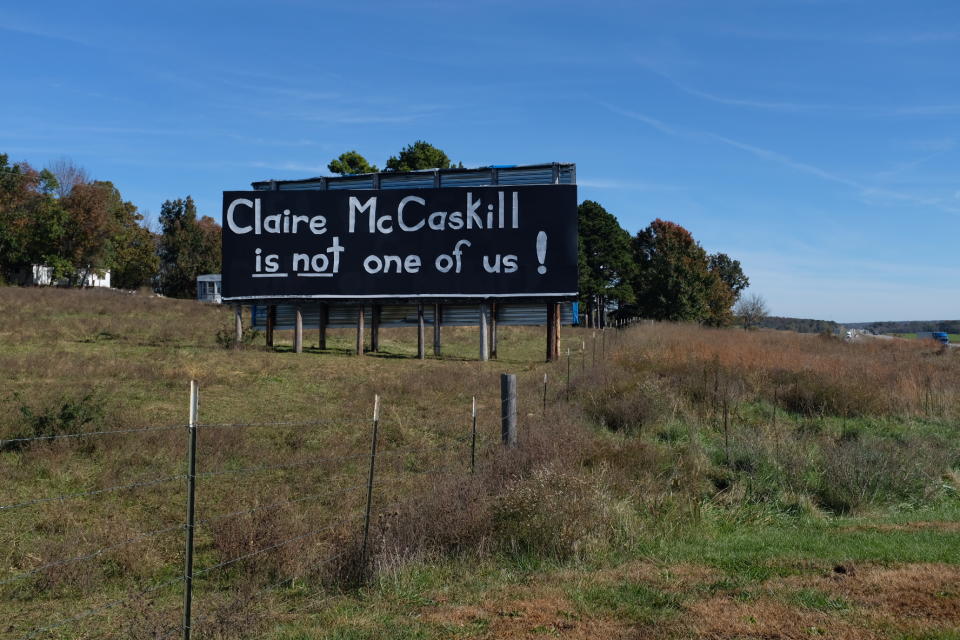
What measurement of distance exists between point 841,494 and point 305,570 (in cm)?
687

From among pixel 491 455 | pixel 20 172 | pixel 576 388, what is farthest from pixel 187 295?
pixel 491 455

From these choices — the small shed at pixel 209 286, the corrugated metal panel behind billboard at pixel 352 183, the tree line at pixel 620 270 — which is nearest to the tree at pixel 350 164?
the tree line at pixel 620 270

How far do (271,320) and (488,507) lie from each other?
Result: 21470 mm

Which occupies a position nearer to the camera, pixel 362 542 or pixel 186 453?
pixel 362 542

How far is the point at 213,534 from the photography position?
8727 mm

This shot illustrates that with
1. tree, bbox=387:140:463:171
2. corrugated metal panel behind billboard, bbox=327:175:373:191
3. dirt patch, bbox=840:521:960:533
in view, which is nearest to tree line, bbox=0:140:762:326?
tree, bbox=387:140:463:171

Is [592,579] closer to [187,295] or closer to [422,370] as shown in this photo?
[422,370]

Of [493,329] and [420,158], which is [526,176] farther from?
[420,158]

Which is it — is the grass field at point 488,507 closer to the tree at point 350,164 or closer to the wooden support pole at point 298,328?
the wooden support pole at point 298,328

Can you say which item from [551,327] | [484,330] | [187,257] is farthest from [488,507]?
[187,257]

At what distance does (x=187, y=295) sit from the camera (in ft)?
271

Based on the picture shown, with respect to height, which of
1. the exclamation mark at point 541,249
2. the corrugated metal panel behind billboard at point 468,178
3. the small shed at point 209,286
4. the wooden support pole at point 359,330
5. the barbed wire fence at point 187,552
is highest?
the corrugated metal panel behind billboard at point 468,178

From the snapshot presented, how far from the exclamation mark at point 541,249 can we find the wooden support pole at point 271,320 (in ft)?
30.8

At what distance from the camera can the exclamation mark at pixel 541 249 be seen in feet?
81.9
